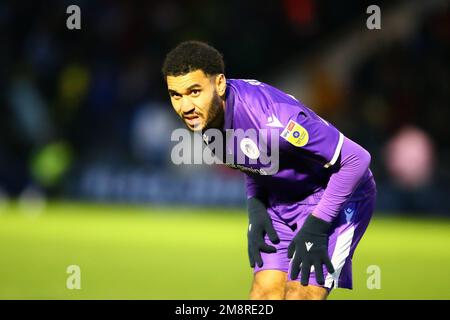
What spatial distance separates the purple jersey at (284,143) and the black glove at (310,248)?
0.37m

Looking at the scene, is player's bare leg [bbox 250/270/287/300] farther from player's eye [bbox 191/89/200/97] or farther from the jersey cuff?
player's eye [bbox 191/89/200/97]

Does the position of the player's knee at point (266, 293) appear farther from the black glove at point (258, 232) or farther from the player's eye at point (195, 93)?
the player's eye at point (195, 93)

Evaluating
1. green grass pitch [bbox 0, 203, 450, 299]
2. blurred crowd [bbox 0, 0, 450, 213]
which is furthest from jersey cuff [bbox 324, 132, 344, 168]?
blurred crowd [bbox 0, 0, 450, 213]

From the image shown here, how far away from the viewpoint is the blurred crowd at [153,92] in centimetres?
1496

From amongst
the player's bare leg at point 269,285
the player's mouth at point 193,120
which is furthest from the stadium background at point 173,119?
the player's mouth at point 193,120

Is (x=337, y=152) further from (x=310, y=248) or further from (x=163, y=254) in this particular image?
(x=163, y=254)

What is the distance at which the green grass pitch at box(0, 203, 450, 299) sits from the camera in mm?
8570

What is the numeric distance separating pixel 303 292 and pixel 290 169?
0.76m

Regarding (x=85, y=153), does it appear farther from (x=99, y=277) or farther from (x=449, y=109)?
(x=99, y=277)

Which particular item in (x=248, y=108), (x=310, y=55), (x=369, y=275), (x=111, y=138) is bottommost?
(x=369, y=275)
